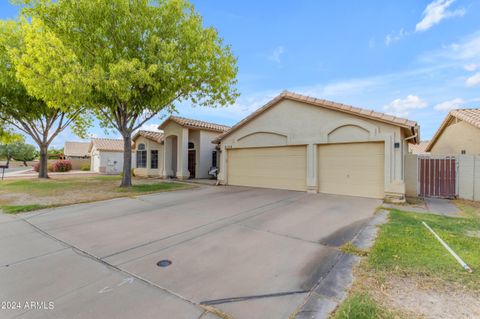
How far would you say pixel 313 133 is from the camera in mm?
10688

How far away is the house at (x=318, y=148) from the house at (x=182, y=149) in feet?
11.4

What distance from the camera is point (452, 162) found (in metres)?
9.29

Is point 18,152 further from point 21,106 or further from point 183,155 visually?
point 183,155

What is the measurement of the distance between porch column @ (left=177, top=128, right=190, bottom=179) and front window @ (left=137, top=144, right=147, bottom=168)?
5057mm

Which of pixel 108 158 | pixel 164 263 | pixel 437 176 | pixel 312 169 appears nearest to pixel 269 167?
pixel 312 169

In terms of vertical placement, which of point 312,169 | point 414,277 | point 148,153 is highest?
point 148,153

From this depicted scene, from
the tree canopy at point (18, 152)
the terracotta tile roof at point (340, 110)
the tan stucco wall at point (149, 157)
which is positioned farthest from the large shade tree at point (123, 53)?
the tree canopy at point (18, 152)

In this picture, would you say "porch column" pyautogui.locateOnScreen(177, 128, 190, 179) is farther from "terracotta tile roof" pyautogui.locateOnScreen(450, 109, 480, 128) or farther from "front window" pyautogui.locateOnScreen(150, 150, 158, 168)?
"terracotta tile roof" pyautogui.locateOnScreen(450, 109, 480, 128)

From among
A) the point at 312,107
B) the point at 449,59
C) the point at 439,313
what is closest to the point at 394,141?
the point at 312,107

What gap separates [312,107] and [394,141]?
12.1 feet

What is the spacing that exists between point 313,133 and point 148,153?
14346 mm

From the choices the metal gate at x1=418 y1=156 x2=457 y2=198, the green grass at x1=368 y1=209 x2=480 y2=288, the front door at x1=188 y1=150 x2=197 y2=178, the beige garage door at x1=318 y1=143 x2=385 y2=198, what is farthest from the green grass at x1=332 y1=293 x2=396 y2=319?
the front door at x1=188 y1=150 x2=197 y2=178

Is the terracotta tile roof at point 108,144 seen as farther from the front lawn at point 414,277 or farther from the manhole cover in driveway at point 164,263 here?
the front lawn at point 414,277

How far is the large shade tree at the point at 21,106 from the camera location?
42.1 ft
